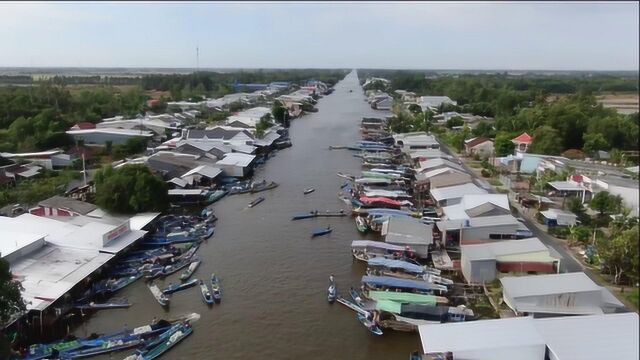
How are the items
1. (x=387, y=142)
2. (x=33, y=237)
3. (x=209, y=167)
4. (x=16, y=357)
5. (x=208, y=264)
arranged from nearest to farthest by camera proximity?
(x=16, y=357) < (x=33, y=237) < (x=208, y=264) < (x=209, y=167) < (x=387, y=142)

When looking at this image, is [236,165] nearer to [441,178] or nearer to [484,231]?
[441,178]

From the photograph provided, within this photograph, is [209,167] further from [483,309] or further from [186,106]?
[186,106]

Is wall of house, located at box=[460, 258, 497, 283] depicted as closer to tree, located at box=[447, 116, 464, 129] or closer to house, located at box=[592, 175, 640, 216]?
house, located at box=[592, 175, 640, 216]

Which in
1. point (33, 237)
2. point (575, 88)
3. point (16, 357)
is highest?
point (575, 88)

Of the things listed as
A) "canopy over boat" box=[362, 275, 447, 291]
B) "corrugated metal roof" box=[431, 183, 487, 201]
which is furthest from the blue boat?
"corrugated metal roof" box=[431, 183, 487, 201]

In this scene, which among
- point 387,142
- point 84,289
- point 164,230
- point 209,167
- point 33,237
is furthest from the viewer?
point 387,142

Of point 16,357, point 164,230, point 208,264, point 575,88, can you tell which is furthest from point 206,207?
point 575,88
